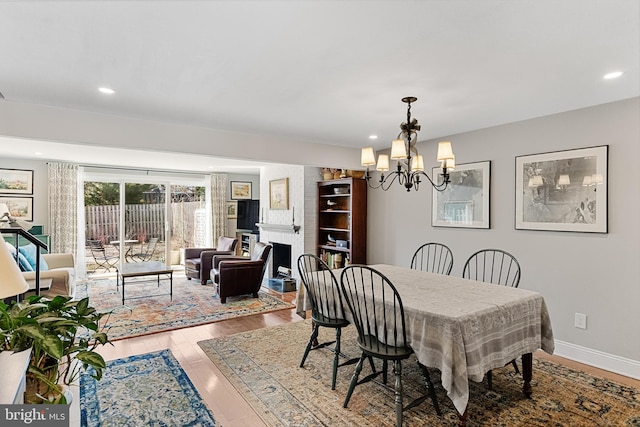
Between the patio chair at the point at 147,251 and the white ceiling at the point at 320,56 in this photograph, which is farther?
the patio chair at the point at 147,251

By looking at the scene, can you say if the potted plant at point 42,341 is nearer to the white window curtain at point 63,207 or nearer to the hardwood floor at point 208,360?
the hardwood floor at point 208,360

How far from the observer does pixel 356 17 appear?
1677 millimetres

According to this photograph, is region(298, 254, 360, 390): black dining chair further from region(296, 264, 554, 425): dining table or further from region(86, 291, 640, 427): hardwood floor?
region(86, 291, 640, 427): hardwood floor

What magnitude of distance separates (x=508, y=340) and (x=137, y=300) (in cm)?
491

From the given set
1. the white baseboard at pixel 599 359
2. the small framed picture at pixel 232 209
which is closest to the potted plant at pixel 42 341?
the white baseboard at pixel 599 359

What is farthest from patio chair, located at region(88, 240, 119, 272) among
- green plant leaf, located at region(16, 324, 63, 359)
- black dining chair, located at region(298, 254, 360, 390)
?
green plant leaf, located at region(16, 324, 63, 359)

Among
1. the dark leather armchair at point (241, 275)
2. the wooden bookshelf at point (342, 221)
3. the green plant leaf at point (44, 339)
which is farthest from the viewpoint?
the wooden bookshelf at point (342, 221)

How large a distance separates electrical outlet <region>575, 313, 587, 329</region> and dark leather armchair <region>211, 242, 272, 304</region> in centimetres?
388

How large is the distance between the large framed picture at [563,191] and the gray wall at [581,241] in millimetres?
70

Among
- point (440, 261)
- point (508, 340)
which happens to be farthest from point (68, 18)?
point (440, 261)

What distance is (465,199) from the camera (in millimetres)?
4086

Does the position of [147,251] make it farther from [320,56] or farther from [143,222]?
[320,56]

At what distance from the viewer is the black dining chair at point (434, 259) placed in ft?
14.1

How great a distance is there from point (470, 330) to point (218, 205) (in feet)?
23.0
